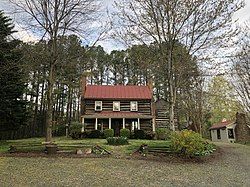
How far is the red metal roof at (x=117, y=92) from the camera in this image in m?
31.5

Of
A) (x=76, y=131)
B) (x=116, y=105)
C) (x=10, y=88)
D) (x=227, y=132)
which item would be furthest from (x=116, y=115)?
(x=227, y=132)

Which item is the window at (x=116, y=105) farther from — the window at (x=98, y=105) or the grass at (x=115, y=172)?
the grass at (x=115, y=172)

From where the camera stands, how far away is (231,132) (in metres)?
35.1

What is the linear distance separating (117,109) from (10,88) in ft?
43.9

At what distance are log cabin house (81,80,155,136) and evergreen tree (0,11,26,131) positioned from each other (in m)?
8.65

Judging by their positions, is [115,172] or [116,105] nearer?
[115,172]

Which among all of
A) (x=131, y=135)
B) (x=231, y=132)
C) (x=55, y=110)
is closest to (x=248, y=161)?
(x=131, y=135)

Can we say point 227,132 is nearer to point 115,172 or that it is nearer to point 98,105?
point 98,105

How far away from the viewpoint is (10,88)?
21.4m

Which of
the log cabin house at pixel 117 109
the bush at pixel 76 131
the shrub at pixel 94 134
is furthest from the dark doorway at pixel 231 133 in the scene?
the bush at pixel 76 131

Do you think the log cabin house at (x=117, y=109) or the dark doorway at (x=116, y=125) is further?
the dark doorway at (x=116, y=125)

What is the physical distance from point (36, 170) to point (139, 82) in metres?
37.0

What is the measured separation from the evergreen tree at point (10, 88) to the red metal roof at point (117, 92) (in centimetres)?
954

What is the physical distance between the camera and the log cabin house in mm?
29953
